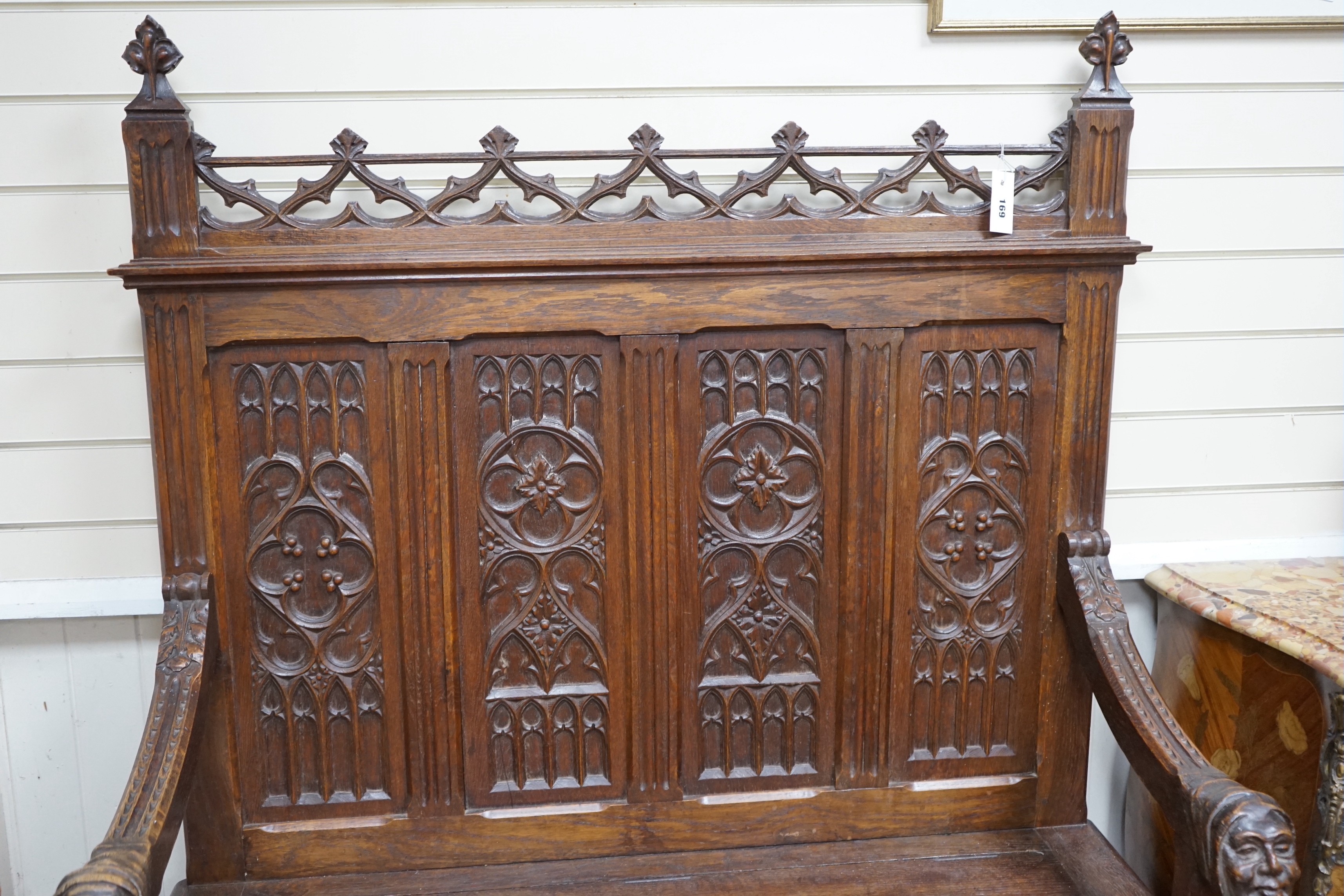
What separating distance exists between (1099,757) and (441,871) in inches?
51.4

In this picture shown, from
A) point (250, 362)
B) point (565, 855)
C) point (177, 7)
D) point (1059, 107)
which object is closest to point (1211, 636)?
point (1059, 107)

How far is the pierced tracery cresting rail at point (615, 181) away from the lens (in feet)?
5.07

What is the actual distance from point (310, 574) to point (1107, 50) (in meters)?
1.53

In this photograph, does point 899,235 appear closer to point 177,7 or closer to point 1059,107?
point 1059,107

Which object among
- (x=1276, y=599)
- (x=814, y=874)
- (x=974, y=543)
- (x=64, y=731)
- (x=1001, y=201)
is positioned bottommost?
(x=814, y=874)

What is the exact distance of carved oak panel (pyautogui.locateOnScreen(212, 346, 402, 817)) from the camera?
62.5 inches

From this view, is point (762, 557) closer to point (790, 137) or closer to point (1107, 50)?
point (790, 137)

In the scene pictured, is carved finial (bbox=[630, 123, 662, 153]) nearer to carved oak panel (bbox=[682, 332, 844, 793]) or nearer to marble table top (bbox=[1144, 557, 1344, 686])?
carved oak panel (bbox=[682, 332, 844, 793])

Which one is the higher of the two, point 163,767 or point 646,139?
point 646,139

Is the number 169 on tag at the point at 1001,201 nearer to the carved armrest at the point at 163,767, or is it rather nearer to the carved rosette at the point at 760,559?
the carved rosette at the point at 760,559

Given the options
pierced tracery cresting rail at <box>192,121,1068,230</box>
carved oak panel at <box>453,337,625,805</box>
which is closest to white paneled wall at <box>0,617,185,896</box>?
carved oak panel at <box>453,337,625,805</box>

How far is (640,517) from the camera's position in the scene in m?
1.66

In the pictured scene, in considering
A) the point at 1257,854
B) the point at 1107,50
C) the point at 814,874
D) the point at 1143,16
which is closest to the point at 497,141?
the point at 1107,50

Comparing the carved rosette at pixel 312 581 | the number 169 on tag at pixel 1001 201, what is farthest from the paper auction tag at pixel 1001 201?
the carved rosette at pixel 312 581
